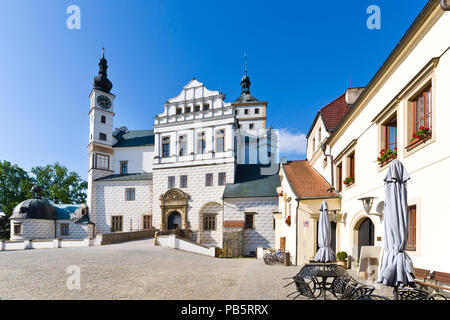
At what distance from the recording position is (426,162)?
7516mm

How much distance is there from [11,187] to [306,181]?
5012 cm

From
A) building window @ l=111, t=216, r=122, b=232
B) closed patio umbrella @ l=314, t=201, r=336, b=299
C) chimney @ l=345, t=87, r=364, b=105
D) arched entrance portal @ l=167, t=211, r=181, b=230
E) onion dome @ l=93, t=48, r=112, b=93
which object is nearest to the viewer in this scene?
closed patio umbrella @ l=314, t=201, r=336, b=299

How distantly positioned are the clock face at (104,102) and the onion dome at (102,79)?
4.34 feet

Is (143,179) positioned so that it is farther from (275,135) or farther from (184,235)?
(275,135)

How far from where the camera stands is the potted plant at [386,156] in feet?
31.4

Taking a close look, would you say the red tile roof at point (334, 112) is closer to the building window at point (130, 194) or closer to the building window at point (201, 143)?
the building window at point (201, 143)

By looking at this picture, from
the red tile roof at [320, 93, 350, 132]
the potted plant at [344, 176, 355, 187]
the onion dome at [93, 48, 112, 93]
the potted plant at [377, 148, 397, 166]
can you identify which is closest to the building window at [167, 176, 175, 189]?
the onion dome at [93, 48, 112, 93]

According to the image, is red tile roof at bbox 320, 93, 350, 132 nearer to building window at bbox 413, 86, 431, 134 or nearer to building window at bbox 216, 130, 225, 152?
building window at bbox 413, 86, 431, 134

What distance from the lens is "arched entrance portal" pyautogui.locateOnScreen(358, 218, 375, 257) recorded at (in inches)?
500

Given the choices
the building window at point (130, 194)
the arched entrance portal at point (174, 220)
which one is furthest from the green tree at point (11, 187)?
the arched entrance portal at point (174, 220)

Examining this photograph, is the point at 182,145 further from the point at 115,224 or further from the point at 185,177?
the point at 115,224

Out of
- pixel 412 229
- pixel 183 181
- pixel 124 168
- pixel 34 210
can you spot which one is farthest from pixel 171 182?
pixel 412 229

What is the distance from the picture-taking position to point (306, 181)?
1836 centimetres

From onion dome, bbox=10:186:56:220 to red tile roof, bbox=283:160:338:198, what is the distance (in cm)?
3090
